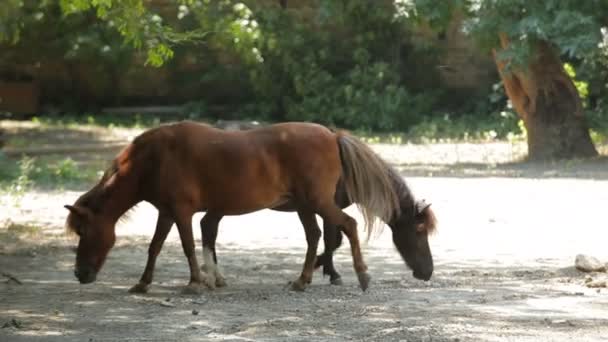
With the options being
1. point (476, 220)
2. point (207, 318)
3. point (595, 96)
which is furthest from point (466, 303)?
point (595, 96)

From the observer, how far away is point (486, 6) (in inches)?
684

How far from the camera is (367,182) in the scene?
9.09 metres

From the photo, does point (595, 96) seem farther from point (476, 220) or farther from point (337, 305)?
point (337, 305)

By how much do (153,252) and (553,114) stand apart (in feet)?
38.3

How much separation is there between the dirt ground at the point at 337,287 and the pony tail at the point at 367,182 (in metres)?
0.59

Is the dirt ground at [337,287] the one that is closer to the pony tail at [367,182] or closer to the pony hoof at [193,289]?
the pony hoof at [193,289]

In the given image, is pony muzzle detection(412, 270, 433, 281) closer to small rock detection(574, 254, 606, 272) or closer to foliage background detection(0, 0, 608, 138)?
small rock detection(574, 254, 606, 272)

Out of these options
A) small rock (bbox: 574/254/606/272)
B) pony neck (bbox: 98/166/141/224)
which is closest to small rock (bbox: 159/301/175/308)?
pony neck (bbox: 98/166/141/224)

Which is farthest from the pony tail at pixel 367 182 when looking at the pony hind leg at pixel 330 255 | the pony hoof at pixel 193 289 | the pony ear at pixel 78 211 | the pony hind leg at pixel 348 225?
the pony ear at pixel 78 211

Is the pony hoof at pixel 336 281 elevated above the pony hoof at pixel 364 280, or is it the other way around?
the pony hoof at pixel 364 280

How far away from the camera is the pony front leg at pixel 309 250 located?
29.7ft

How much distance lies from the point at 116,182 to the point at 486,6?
9.58m

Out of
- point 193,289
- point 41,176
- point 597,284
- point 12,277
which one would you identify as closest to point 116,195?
point 193,289

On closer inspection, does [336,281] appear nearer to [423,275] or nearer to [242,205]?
[423,275]
